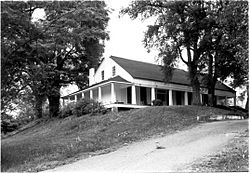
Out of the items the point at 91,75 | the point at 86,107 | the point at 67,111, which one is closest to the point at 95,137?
the point at 86,107

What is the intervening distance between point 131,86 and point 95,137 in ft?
40.4

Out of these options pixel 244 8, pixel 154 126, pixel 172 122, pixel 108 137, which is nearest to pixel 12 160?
pixel 108 137

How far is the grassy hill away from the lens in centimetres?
1170

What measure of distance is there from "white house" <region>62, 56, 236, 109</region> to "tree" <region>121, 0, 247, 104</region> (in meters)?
2.35

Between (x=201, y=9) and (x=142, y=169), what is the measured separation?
1739 cm

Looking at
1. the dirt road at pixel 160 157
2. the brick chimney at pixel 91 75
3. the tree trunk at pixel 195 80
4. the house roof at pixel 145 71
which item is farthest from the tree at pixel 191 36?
the dirt road at pixel 160 157

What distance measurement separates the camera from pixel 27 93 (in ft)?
48.0

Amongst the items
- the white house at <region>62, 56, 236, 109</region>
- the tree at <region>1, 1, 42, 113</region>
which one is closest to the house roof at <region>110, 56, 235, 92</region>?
the white house at <region>62, 56, 236, 109</region>

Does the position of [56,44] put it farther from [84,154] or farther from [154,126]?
[154,126]

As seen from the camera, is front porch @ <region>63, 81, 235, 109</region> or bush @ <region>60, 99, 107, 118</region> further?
front porch @ <region>63, 81, 235, 109</region>

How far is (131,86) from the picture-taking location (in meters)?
27.5

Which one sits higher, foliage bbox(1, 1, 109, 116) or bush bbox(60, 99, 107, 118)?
foliage bbox(1, 1, 109, 116)

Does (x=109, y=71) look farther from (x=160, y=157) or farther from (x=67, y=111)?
(x=160, y=157)

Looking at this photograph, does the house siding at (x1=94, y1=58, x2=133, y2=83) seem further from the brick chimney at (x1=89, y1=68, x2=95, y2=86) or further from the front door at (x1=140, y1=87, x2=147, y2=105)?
the front door at (x1=140, y1=87, x2=147, y2=105)
